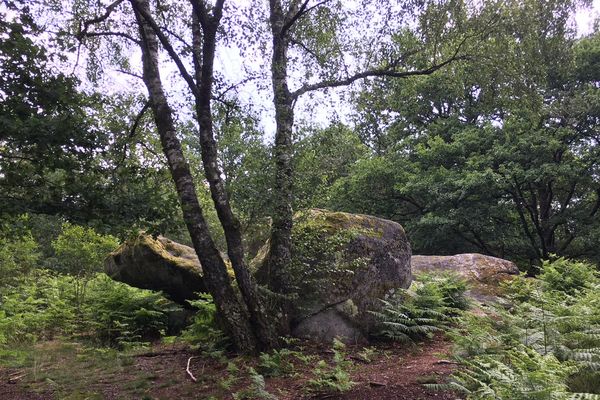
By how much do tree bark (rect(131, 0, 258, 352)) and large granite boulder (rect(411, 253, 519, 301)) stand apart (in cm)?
604

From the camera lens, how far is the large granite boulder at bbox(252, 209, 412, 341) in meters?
7.27

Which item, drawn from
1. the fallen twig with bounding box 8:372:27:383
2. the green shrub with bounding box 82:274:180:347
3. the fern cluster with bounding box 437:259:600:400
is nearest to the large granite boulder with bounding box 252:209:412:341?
the fern cluster with bounding box 437:259:600:400

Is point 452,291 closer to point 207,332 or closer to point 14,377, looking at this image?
point 207,332

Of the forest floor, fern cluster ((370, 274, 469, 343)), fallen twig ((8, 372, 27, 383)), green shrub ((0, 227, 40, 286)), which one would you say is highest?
green shrub ((0, 227, 40, 286))

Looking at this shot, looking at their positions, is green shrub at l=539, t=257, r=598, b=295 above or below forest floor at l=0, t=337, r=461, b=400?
above

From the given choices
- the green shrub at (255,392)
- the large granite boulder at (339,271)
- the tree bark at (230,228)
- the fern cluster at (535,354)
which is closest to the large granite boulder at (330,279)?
the large granite boulder at (339,271)

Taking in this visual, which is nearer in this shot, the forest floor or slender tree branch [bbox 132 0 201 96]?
the forest floor

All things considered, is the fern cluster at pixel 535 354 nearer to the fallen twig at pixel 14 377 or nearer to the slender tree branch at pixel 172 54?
the slender tree branch at pixel 172 54

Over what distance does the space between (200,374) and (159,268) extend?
3.30m

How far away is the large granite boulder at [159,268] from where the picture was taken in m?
8.90

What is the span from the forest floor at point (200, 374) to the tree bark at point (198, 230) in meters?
0.41

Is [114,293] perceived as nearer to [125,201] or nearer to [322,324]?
[322,324]

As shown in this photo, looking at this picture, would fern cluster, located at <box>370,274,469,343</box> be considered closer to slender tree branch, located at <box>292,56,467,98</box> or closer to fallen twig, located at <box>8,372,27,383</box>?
slender tree branch, located at <box>292,56,467,98</box>

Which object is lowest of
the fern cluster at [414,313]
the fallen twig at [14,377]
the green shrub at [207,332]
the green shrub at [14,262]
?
the fallen twig at [14,377]
